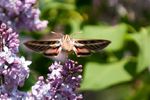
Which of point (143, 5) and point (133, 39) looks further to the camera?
point (143, 5)

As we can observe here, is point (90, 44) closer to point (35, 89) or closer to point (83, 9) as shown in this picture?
point (35, 89)

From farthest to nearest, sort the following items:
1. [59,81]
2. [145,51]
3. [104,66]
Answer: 1. [104,66]
2. [145,51]
3. [59,81]

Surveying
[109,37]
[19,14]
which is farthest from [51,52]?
[109,37]

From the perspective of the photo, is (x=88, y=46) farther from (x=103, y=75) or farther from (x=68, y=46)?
(x=103, y=75)

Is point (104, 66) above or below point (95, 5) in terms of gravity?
below

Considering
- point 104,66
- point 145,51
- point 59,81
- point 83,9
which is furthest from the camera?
point 83,9

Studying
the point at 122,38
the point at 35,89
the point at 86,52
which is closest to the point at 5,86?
the point at 35,89

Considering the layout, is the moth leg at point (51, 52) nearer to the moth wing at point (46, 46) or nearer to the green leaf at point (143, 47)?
the moth wing at point (46, 46)
